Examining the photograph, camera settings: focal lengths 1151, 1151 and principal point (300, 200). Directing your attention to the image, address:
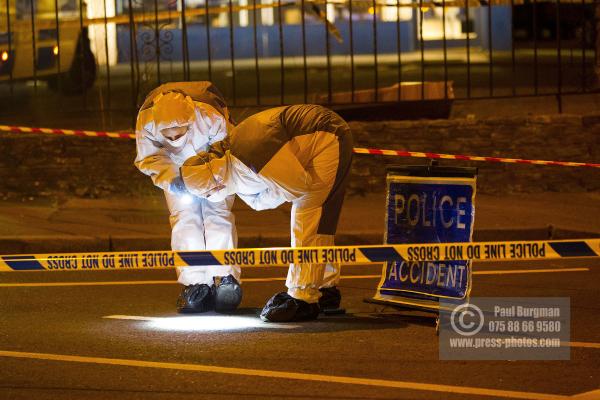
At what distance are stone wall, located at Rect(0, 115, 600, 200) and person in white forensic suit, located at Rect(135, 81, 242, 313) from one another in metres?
4.87

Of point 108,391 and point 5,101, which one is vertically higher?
point 5,101

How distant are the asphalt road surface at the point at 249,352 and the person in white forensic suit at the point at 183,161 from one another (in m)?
0.19

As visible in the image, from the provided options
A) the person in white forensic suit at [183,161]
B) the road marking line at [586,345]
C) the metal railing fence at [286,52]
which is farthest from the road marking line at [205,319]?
the metal railing fence at [286,52]

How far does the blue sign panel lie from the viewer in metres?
6.89

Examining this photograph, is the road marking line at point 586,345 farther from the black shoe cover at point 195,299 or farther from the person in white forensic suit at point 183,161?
the black shoe cover at point 195,299

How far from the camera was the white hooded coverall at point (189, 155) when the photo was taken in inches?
275

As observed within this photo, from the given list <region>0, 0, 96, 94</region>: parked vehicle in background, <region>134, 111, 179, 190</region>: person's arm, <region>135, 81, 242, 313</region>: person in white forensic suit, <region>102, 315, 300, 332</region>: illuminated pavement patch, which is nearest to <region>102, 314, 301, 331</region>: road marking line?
<region>102, 315, 300, 332</region>: illuminated pavement patch

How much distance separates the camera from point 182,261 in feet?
20.5

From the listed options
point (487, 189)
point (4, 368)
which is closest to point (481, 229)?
point (487, 189)

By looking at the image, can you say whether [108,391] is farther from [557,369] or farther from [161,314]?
[557,369]

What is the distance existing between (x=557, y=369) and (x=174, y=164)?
8.69ft

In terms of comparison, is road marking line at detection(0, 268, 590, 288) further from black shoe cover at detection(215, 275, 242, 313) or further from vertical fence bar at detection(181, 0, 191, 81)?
vertical fence bar at detection(181, 0, 191, 81)

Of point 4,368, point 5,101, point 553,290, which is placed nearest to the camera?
point 4,368

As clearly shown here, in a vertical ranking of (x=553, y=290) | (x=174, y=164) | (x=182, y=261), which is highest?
(x=174, y=164)
